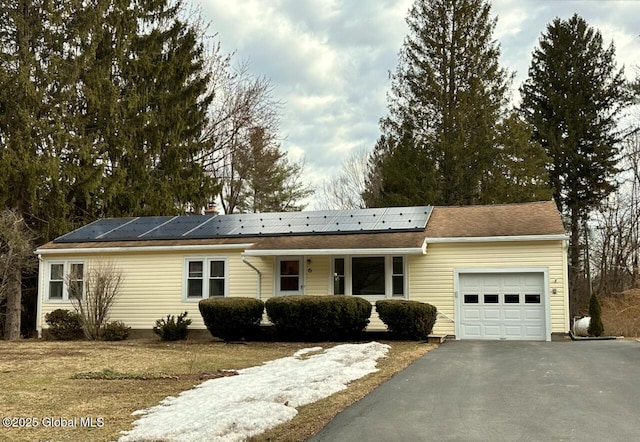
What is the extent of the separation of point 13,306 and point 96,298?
6532 millimetres

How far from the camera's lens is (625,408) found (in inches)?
275

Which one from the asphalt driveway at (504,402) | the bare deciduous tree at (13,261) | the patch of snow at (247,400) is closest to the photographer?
the asphalt driveway at (504,402)

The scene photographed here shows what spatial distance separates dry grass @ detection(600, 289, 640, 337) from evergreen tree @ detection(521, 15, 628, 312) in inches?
341

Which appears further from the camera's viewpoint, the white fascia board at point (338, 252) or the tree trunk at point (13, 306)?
the tree trunk at point (13, 306)

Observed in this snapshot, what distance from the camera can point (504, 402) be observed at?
741 centimetres

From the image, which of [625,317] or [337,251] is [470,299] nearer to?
[337,251]

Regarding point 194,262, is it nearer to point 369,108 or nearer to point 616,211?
point 369,108

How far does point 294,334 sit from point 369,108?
18.9m

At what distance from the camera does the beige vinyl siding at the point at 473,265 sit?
1594 centimetres

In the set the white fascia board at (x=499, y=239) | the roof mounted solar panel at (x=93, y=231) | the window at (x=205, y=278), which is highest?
the roof mounted solar panel at (x=93, y=231)

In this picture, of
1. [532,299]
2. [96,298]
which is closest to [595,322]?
[532,299]

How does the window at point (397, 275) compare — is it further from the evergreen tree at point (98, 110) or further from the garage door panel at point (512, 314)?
the evergreen tree at point (98, 110)

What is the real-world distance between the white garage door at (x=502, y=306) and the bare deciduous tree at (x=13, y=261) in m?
14.4

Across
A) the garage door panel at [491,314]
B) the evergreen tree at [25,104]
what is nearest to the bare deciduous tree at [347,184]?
the evergreen tree at [25,104]
